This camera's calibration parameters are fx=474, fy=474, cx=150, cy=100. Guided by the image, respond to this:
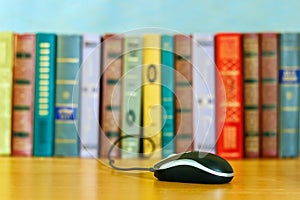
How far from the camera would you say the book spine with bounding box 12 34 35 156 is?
41.7 inches

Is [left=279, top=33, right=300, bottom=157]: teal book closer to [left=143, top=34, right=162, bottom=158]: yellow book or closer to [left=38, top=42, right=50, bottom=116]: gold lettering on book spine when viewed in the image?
[left=143, top=34, right=162, bottom=158]: yellow book

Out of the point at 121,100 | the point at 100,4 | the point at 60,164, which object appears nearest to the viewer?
the point at 60,164

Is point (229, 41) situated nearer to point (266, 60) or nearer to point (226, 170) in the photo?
point (266, 60)

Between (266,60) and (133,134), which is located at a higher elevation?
(266,60)

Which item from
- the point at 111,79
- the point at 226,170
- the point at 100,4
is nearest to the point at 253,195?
the point at 226,170

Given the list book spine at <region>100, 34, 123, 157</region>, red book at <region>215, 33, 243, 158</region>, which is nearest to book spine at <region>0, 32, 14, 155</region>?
book spine at <region>100, 34, 123, 157</region>

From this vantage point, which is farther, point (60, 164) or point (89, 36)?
point (89, 36)

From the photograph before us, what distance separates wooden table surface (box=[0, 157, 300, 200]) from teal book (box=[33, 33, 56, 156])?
5.9 inches

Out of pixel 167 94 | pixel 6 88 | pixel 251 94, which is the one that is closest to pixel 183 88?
pixel 167 94

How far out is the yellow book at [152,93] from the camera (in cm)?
98

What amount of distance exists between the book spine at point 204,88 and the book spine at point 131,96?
0.39ft

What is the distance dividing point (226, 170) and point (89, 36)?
56 centimetres

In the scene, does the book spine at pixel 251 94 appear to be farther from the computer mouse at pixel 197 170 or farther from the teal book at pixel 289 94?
the computer mouse at pixel 197 170

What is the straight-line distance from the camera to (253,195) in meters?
0.56
